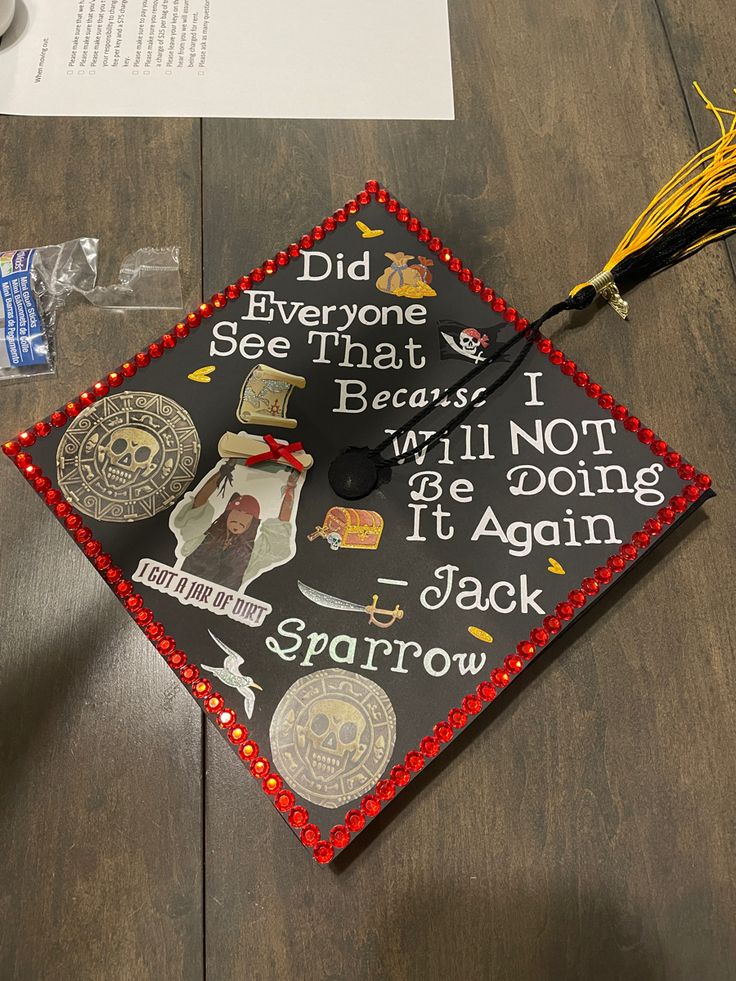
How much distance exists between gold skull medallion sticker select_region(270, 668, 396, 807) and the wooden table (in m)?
0.03

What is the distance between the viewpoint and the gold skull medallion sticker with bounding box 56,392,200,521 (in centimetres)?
58

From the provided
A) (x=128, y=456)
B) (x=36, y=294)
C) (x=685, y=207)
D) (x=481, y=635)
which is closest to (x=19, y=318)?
(x=36, y=294)

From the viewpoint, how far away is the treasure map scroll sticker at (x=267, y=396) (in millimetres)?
604

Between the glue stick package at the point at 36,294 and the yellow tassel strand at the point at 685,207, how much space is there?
40 centimetres

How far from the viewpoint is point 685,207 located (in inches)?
27.3

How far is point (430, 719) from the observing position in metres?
0.52

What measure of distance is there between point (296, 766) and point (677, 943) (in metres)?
0.25

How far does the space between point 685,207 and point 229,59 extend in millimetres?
430

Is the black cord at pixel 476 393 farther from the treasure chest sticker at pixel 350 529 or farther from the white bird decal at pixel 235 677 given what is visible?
the white bird decal at pixel 235 677

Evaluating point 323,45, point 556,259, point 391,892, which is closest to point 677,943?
point 391,892

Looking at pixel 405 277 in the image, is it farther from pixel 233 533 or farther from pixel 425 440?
pixel 233 533

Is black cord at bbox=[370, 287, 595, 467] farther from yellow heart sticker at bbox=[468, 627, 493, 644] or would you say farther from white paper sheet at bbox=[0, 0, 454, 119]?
white paper sheet at bbox=[0, 0, 454, 119]

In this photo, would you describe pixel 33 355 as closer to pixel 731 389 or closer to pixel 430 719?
pixel 430 719

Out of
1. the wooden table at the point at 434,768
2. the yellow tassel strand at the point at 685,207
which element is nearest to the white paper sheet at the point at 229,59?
the wooden table at the point at 434,768
